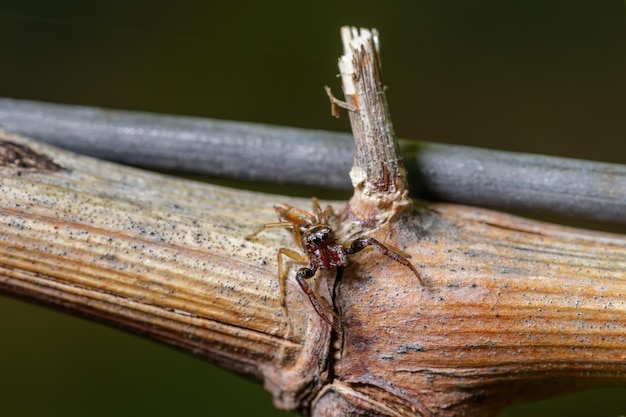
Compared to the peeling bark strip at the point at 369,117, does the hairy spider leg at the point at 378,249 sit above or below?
below

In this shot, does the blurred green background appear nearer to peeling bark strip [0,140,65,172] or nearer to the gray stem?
the gray stem

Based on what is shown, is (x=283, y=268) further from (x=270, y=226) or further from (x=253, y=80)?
(x=253, y=80)

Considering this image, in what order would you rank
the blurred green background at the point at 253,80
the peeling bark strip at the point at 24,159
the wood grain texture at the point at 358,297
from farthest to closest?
the blurred green background at the point at 253,80, the peeling bark strip at the point at 24,159, the wood grain texture at the point at 358,297

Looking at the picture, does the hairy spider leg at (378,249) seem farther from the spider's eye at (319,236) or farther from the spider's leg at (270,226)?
the spider's leg at (270,226)

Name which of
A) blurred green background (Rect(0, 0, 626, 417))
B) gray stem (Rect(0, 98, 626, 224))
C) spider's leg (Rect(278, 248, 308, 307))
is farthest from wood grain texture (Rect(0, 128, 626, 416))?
blurred green background (Rect(0, 0, 626, 417))

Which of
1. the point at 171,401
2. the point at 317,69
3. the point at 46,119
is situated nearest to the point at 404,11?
the point at 317,69

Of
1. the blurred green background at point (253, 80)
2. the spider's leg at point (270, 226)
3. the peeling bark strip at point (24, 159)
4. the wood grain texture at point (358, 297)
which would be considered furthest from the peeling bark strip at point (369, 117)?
the blurred green background at point (253, 80)
